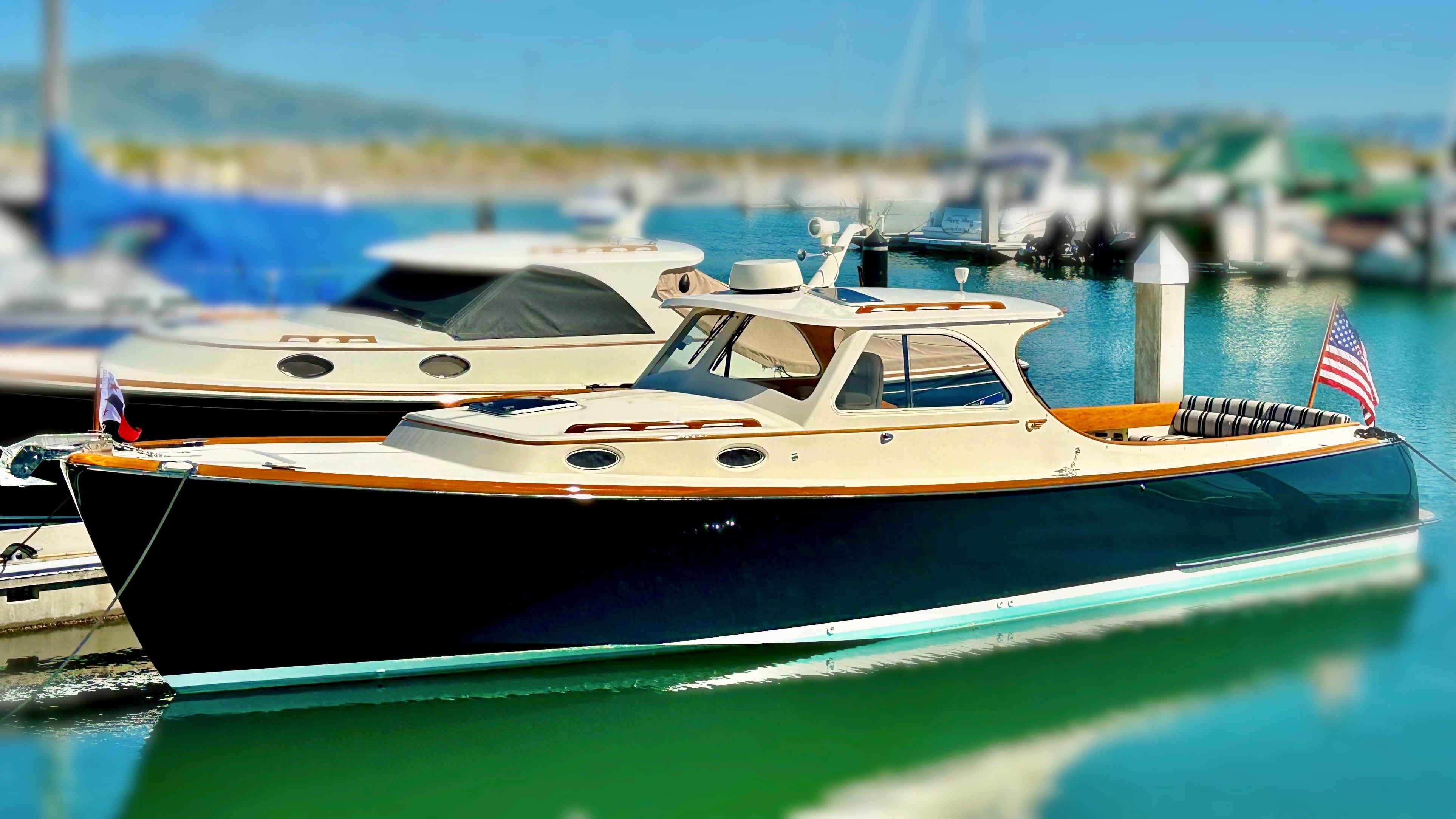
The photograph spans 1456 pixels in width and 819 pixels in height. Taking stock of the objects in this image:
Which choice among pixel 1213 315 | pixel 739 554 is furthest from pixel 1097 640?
pixel 1213 315

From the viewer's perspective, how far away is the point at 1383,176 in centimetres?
5372

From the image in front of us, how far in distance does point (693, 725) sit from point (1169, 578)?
12.3 ft

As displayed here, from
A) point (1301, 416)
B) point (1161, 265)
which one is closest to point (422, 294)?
point (1161, 265)

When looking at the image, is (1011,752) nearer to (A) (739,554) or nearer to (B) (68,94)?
(A) (739,554)

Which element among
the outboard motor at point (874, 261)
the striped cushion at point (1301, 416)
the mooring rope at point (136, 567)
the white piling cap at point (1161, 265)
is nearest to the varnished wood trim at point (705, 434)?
the mooring rope at point (136, 567)

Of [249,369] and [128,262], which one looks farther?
[128,262]

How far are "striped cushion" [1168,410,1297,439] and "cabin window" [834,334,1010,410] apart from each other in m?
2.45

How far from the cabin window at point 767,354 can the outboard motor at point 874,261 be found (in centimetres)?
604

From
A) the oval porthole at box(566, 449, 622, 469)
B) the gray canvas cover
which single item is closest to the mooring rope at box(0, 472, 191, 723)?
the oval porthole at box(566, 449, 622, 469)

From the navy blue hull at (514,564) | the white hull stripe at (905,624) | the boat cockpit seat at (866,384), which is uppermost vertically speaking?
the boat cockpit seat at (866,384)

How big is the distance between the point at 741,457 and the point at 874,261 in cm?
729

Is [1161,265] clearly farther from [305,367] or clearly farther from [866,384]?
[305,367]

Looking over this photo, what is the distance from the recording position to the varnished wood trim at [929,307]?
9.92m

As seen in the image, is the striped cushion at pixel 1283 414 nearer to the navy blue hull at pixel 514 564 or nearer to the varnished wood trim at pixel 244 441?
the navy blue hull at pixel 514 564
